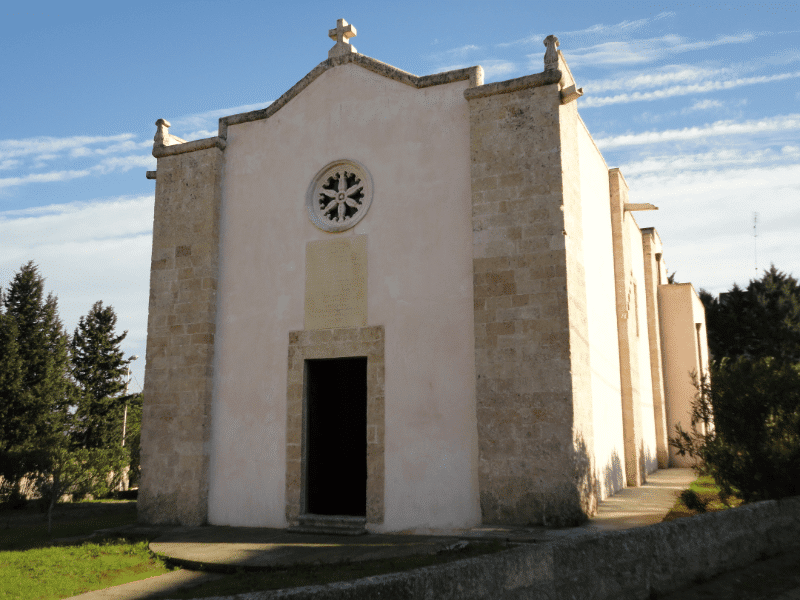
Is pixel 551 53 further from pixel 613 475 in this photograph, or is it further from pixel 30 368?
pixel 30 368

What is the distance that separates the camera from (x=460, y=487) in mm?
8383

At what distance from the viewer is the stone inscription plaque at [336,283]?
9469mm

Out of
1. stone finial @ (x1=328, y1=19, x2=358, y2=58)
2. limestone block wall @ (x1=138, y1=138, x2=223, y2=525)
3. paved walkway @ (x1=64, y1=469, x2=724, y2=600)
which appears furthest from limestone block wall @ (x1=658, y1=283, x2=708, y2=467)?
limestone block wall @ (x1=138, y1=138, x2=223, y2=525)

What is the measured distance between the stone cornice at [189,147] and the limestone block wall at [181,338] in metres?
0.02

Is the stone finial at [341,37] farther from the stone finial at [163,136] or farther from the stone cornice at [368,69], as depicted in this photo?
the stone finial at [163,136]

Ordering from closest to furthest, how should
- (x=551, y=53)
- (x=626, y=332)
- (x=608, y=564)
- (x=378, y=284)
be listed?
(x=608, y=564) < (x=551, y=53) < (x=378, y=284) < (x=626, y=332)

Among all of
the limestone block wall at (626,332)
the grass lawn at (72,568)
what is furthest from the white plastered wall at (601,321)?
the grass lawn at (72,568)

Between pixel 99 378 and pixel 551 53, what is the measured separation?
2605cm

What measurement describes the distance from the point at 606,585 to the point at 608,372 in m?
7.51

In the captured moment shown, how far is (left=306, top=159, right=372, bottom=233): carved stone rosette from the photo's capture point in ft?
31.9

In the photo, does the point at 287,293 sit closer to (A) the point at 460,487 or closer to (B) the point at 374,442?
(B) the point at 374,442

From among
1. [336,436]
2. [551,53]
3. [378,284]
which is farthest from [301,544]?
[551,53]

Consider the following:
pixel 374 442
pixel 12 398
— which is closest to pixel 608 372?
pixel 374 442

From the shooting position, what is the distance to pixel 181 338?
1037 cm
